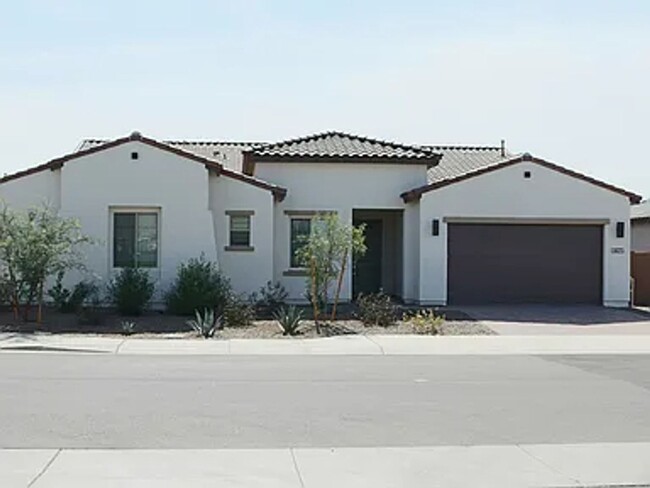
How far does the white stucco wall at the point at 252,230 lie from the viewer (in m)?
25.2

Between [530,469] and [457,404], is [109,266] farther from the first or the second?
[530,469]

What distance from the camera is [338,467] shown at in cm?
830

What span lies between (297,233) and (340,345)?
8.55 m

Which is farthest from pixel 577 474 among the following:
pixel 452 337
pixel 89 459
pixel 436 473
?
pixel 452 337

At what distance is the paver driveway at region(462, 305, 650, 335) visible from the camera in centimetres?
2117

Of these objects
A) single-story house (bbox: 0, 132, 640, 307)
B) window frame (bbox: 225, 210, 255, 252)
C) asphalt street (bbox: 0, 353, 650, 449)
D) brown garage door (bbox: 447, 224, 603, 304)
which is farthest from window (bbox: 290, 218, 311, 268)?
asphalt street (bbox: 0, 353, 650, 449)

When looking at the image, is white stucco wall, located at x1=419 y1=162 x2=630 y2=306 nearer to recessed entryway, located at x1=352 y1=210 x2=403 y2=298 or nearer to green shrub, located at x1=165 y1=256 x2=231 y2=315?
recessed entryway, located at x1=352 y1=210 x2=403 y2=298

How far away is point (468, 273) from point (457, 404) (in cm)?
1503

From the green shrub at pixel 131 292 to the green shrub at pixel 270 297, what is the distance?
302cm

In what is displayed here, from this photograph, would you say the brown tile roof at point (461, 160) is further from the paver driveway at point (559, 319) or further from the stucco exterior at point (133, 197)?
the stucco exterior at point (133, 197)

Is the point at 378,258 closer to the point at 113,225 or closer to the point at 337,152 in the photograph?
the point at 337,152

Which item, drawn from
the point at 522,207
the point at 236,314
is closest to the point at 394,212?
the point at 522,207

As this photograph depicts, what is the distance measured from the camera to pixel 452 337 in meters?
19.6

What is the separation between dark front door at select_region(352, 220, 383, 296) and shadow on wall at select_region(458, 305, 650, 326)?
4372mm
